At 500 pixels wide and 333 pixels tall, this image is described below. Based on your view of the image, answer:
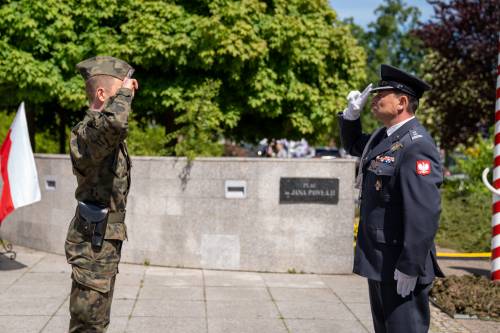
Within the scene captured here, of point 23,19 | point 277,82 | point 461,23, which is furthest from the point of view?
point 461,23

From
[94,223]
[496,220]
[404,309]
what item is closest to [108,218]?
[94,223]

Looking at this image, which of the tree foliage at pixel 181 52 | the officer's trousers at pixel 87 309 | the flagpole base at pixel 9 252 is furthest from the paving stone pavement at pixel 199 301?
the tree foliage at pixel 181 52

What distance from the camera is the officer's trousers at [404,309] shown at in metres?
3.86

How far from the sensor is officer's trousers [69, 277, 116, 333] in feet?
12.6

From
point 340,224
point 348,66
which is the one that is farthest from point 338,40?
point 340,224

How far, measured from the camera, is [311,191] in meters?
8.50

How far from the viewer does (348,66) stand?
13.6m

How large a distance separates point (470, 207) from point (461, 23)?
679 centimetres

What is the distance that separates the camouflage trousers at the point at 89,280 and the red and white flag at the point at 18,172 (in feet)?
14.1

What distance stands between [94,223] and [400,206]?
5.68 feet

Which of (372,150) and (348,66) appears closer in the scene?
(372,150)

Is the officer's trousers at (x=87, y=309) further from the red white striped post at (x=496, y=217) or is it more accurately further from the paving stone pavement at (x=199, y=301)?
the red white striped post at (x=496, y=217)

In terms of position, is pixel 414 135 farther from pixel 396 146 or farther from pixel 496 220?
pixel 496 220

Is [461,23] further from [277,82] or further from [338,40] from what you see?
[277,82]
